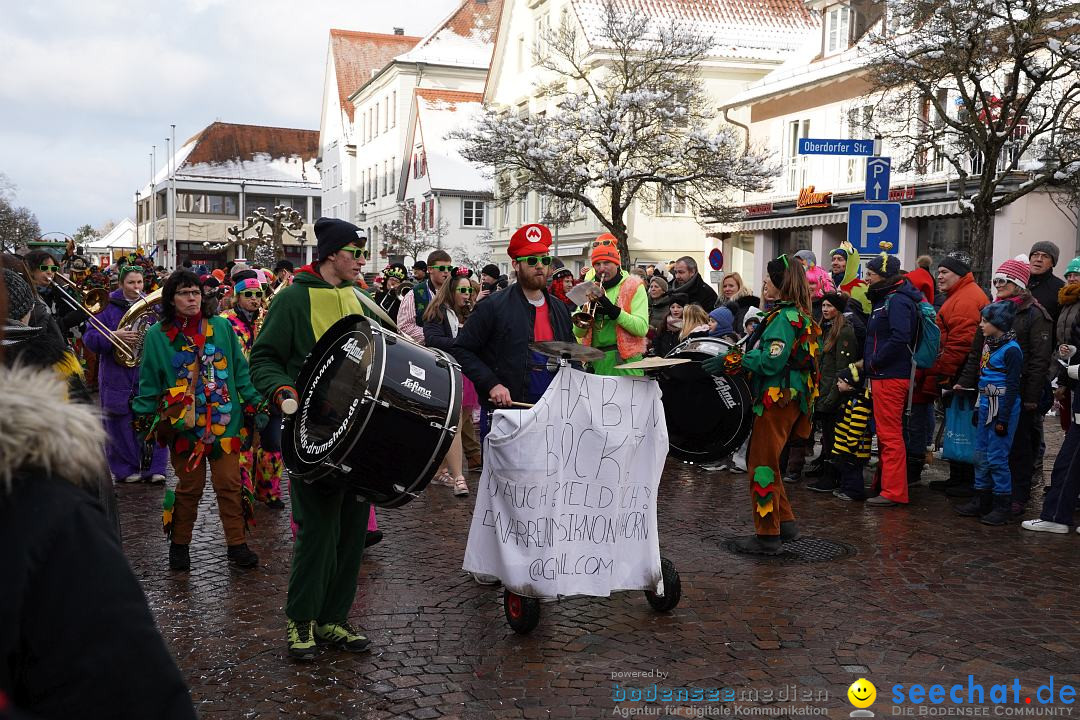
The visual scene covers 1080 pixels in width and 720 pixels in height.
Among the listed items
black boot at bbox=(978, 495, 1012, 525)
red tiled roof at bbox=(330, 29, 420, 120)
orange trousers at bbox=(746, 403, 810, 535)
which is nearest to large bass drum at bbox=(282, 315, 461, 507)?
orange trousers at bbox=(746, 403, 810, 535)

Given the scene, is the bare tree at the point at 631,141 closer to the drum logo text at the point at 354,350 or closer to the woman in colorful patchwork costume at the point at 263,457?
the woman in colorful patchwork costume at the point at 263,457

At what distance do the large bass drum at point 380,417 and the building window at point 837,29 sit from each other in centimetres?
2649

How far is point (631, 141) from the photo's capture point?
28.0 m

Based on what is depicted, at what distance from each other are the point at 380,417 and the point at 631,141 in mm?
24498

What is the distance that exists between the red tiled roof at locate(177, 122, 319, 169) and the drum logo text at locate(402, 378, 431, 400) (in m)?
83.8

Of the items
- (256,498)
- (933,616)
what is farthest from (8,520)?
(256,498)

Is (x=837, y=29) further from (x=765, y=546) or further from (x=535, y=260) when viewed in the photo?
(x=535, y=260)

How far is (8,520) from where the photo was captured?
1.38 m

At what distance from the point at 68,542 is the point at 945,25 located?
1699cm

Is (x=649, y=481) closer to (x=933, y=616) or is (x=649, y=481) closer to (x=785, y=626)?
(x=785, y=626)

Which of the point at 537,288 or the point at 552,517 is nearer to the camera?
the point at 552,517

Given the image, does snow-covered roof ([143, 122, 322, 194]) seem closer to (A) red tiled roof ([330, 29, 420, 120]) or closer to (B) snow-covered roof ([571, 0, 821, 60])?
(A) red tiled roof ([330, 29, 420, 120])

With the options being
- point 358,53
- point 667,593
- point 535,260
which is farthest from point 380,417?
point 358,53

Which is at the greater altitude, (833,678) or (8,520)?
(8,520)
